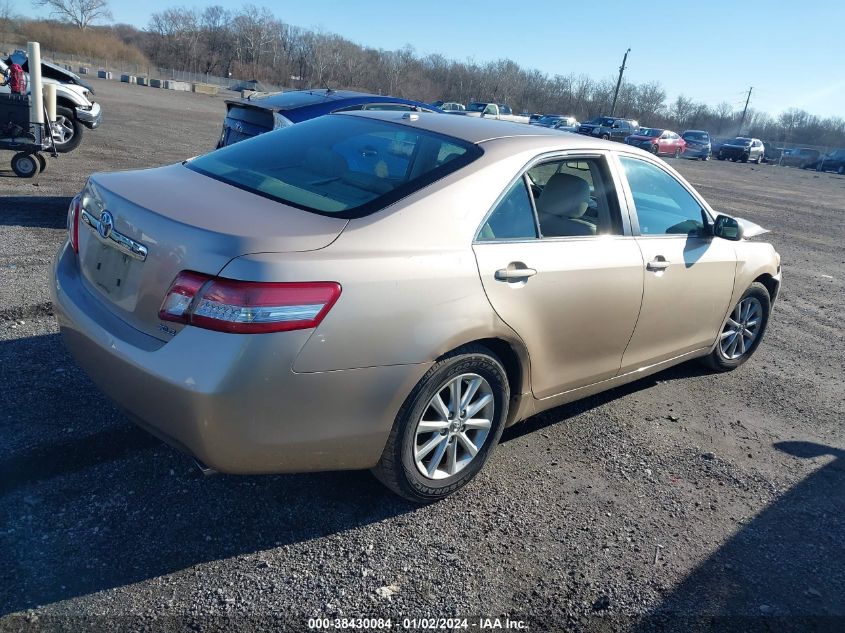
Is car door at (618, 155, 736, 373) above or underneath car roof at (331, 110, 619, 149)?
underneath

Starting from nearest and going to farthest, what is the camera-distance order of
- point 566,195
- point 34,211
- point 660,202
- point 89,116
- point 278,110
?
point 566,195 < point 660,202 < point 278,110 < point 34,211 < point 89,116

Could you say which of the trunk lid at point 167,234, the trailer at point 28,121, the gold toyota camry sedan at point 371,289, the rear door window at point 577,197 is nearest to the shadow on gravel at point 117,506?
the gold toyota camry sedan at point 371,289

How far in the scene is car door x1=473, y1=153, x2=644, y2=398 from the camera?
320 centimetres

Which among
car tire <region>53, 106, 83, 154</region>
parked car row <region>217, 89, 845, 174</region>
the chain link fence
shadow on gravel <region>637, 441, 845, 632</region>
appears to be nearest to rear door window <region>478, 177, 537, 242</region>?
parked car row <region>217, 89, 845, 174</region>

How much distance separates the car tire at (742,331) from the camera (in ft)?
17.2

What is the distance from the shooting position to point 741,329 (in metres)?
5.35

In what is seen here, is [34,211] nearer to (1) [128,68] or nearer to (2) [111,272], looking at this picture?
(2) [111,272]

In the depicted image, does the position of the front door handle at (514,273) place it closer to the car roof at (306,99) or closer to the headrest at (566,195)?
the headrest at (566,195)

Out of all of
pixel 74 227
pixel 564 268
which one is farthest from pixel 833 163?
pixel 74 227

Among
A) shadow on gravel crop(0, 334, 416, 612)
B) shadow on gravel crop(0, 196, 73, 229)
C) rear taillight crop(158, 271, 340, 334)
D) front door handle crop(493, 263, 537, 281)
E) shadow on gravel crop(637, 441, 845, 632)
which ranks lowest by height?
shadow on gravel crop(0, 334, 416, 612)

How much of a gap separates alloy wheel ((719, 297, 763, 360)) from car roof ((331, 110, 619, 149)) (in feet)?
6.43

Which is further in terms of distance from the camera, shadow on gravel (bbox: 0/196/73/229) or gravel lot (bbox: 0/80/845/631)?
shadow on gravel (bbox: 0/196/73/229)

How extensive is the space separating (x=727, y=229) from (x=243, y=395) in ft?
11.6

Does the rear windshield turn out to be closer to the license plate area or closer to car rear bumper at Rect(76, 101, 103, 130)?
the license plate area
